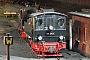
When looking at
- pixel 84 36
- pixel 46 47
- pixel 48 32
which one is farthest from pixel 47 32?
pixel 84 36

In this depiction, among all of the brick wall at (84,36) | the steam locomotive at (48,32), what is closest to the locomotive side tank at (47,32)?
the steam locomotive at (48,32)

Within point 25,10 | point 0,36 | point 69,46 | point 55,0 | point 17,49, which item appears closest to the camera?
point 17,49

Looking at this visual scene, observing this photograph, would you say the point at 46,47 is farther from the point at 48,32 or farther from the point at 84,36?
the point at 84,36

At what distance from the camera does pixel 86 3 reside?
131ft

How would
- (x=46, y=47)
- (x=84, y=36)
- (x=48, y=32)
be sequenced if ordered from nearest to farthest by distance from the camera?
(x=46, y=47) → (x=48, y=32) → (x=84, y=36)

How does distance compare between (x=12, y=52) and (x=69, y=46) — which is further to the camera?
(x=69, y=46)

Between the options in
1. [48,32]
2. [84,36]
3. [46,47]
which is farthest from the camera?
[84,36]

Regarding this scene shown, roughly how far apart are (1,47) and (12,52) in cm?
181

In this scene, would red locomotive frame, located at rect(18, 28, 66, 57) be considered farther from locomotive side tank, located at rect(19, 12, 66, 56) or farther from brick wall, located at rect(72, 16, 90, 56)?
brick wall, located at rect(72, 16, 90, 56)

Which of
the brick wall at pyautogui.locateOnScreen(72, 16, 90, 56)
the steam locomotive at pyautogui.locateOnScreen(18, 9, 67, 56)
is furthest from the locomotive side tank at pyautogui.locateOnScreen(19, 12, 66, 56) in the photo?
the brick wall at pyautogui.locateOnScreen(72, 16, 90, 56)

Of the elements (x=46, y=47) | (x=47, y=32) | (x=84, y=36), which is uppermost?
(x=47, y=32)

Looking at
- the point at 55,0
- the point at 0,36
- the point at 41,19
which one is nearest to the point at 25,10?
the point at 0,36

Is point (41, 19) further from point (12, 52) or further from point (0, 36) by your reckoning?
point (0, 36)

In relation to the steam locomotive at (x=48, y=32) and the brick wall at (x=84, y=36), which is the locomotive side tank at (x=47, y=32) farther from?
the brick wall at (x=84, y=36)
